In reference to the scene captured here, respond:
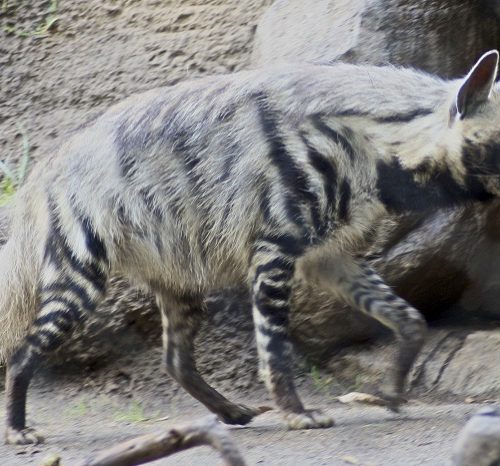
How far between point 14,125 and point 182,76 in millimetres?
913

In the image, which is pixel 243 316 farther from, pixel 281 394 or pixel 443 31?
pixel 443 31

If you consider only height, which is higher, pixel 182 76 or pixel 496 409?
pixel 182 76

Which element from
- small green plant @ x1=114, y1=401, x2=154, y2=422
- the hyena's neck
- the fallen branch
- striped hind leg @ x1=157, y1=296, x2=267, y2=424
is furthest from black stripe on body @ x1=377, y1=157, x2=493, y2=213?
the fallen branch

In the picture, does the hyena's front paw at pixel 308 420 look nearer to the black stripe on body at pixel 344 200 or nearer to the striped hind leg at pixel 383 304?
the striped hind leg at pixel 383 304

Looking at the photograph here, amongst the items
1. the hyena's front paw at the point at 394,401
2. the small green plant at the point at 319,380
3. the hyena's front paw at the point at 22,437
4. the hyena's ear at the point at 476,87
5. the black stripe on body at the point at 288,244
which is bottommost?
the small green plant at the point at 319,380

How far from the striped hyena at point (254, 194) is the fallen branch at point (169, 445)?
1296mm

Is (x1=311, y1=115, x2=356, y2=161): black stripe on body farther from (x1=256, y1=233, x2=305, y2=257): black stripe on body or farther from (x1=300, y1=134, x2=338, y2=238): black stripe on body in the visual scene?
(x1=256, y1=233, x2=305, y2=257): black stripe on body

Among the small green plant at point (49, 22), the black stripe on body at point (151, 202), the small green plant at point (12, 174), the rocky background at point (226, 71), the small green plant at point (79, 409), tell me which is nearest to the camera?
the black stripe on body at point (151, 202)

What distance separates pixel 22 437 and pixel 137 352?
98 cm

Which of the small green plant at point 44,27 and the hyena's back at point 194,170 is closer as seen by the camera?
the hyena's back at point 194,170

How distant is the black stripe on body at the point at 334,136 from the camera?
3705 millimetres

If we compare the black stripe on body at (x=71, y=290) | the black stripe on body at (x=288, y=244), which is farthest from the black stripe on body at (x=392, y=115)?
the black stripe on body at (x=71, y=290)

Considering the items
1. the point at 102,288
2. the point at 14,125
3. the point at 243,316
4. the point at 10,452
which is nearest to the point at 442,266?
the point at 243,316

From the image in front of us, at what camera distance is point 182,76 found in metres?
5.06
